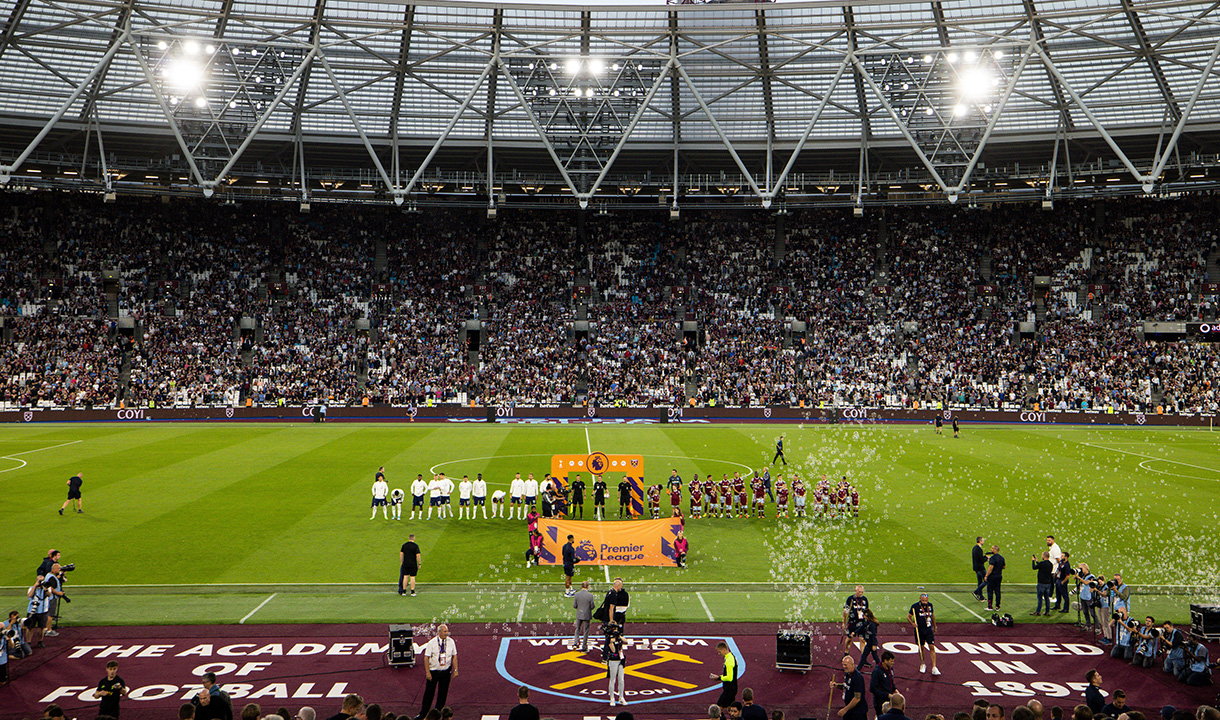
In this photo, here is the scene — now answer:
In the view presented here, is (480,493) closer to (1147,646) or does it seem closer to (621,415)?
(1147,646)

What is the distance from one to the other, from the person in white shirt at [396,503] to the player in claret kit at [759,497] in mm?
11356

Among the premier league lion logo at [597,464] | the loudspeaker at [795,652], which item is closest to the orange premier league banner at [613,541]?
the premier league lion logo at [597,464]

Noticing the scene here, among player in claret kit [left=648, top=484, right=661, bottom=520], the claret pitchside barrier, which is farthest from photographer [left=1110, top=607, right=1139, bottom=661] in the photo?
the claret pitchside barrier

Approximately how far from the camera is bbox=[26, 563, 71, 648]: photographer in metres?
15.8

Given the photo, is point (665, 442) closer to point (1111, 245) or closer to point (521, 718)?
point (521, 718)

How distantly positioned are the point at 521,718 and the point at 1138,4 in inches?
1920

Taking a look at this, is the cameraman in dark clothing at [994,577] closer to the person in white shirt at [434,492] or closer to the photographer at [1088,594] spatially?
the photographer at [1088,594]

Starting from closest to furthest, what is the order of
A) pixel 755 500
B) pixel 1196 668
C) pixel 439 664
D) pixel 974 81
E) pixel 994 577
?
pixel 439 664, pixel 1196 668, pixel 994 577, pixel 755 500, pixel 974 81

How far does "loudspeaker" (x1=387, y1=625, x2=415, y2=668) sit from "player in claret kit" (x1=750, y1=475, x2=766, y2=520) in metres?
14.8

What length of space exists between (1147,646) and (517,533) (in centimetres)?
1577

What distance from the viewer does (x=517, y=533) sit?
979 inches

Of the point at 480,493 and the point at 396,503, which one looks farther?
the point at 396,503

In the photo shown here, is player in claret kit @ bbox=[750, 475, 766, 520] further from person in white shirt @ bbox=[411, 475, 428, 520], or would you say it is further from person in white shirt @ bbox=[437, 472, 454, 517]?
person in white shirt @ bbox=[411, 475, 428, 520]

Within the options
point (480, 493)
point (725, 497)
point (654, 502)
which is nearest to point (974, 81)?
point (725, 497)
